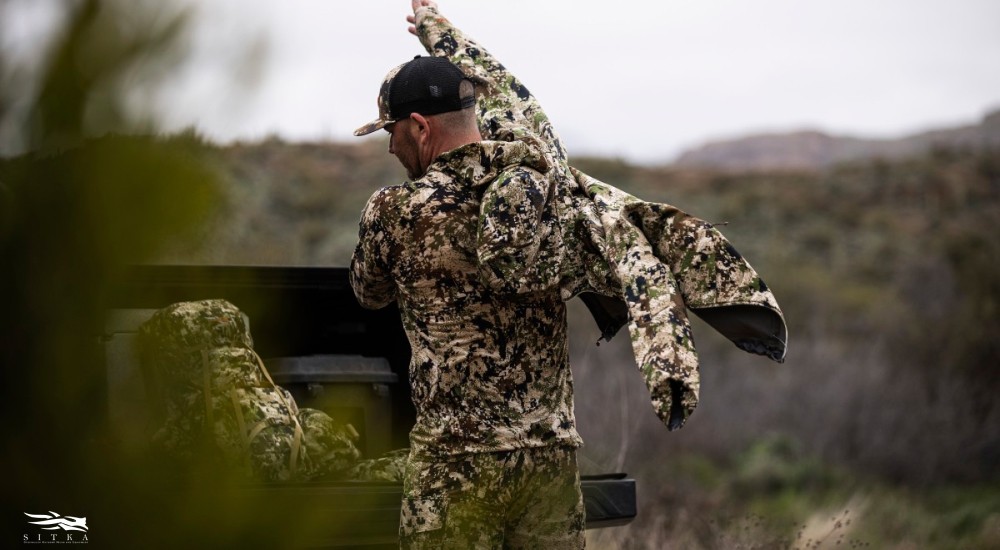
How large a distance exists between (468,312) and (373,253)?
1.03 feet

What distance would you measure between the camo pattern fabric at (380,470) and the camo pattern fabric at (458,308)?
0.68 metres

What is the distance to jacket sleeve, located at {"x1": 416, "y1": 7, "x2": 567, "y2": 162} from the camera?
345 cm

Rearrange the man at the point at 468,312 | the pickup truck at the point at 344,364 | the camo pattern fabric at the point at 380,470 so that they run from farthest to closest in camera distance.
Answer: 1. the camo pattern fabric at the point at 380,470
2. the pickup truck at the point at 344,364
3. the man at the point at 468,312

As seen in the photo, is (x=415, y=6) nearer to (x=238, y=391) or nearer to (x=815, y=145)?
(x=238, y=391)

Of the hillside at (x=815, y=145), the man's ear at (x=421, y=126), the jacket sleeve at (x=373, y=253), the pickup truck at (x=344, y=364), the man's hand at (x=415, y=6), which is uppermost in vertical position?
the hillside at (x=815, y=145)

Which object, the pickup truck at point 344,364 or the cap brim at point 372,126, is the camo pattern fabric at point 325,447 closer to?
the pickup truck at point 344,364

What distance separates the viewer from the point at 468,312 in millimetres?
3154

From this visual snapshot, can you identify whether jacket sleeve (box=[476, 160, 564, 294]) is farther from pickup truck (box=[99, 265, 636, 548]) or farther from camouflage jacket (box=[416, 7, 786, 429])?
pickup truck (box=[99, 265, 636, 548])

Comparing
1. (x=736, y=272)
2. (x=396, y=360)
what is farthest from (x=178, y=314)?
(x=736, y=272)

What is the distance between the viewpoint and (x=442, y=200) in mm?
3117

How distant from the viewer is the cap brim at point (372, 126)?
3240 millimetres

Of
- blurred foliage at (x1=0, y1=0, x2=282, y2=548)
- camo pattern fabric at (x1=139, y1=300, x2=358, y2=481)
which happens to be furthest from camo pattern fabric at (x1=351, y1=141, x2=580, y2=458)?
blurred foliage at (x1=0, y1=0, x2=282, y2=548)

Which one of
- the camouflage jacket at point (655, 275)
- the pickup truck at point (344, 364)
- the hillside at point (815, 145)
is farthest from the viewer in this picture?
the hillside at point (815, 145)

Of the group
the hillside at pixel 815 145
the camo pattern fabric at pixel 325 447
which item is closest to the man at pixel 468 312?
the camo pattern fabric at pixel 325 447
